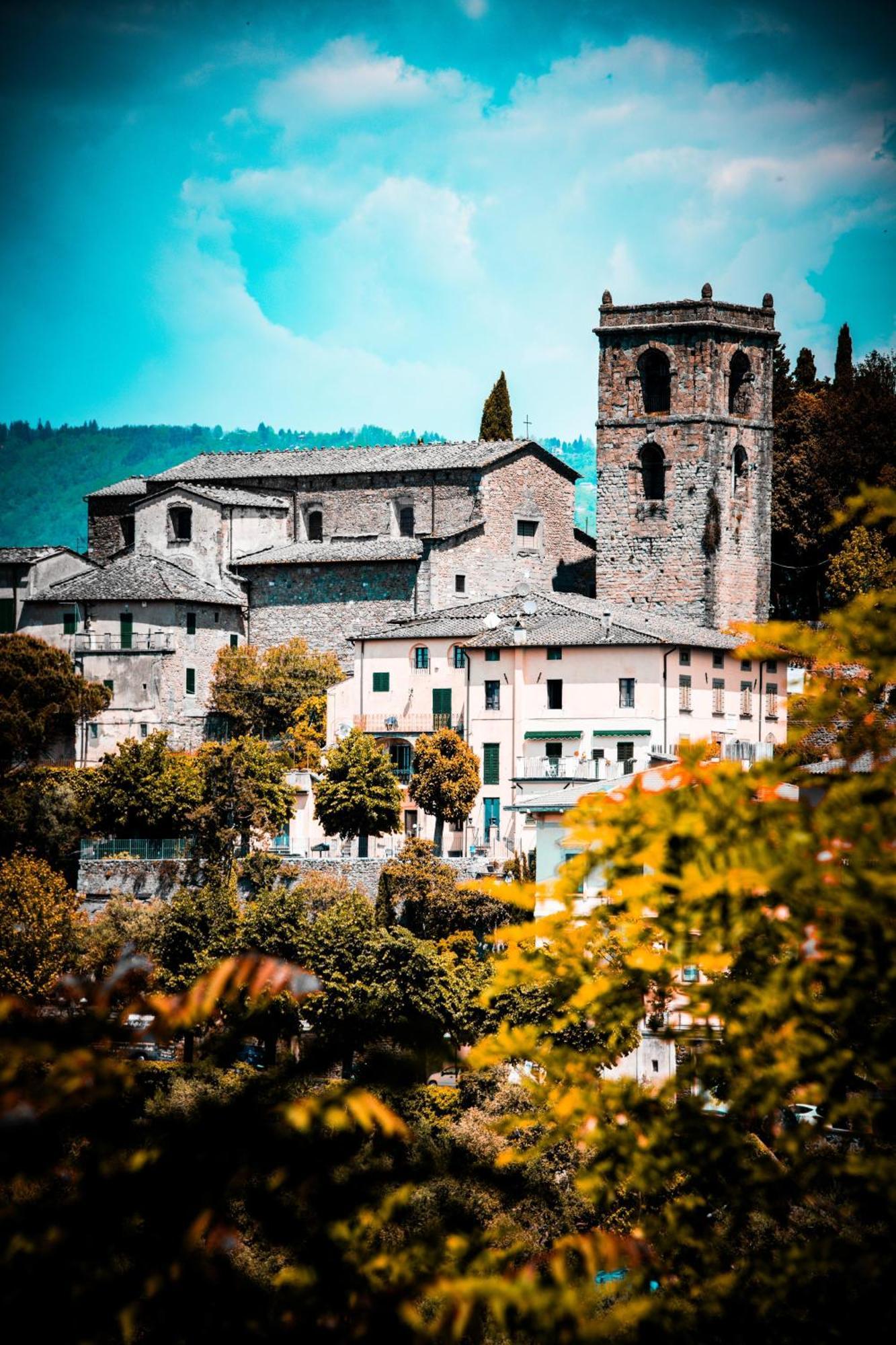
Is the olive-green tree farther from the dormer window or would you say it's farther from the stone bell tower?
the dormer window

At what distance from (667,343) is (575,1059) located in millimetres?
46906

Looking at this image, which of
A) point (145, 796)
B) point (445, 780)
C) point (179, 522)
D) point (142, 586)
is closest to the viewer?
point (445, 780)

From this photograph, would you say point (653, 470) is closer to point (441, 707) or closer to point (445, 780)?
point (441, 707)

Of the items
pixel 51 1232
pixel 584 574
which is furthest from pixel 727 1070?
pixel 584 574

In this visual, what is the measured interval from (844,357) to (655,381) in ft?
35.6

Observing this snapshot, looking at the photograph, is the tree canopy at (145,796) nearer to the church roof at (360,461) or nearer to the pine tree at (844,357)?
the church roof at (360,461)

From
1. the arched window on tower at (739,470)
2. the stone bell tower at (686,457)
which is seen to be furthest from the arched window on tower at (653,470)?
the arched window on tower at (739,470)

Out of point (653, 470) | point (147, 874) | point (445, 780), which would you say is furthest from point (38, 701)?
point (653, 470)

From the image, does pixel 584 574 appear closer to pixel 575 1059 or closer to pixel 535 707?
pixel 535 707

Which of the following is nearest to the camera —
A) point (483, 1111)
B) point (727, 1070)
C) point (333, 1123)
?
point (333, 1123)

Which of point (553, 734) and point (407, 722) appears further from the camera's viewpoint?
point (407, 722)

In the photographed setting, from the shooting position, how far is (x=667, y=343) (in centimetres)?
5131

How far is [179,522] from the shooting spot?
183ft

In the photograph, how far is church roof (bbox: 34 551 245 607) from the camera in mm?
51375
